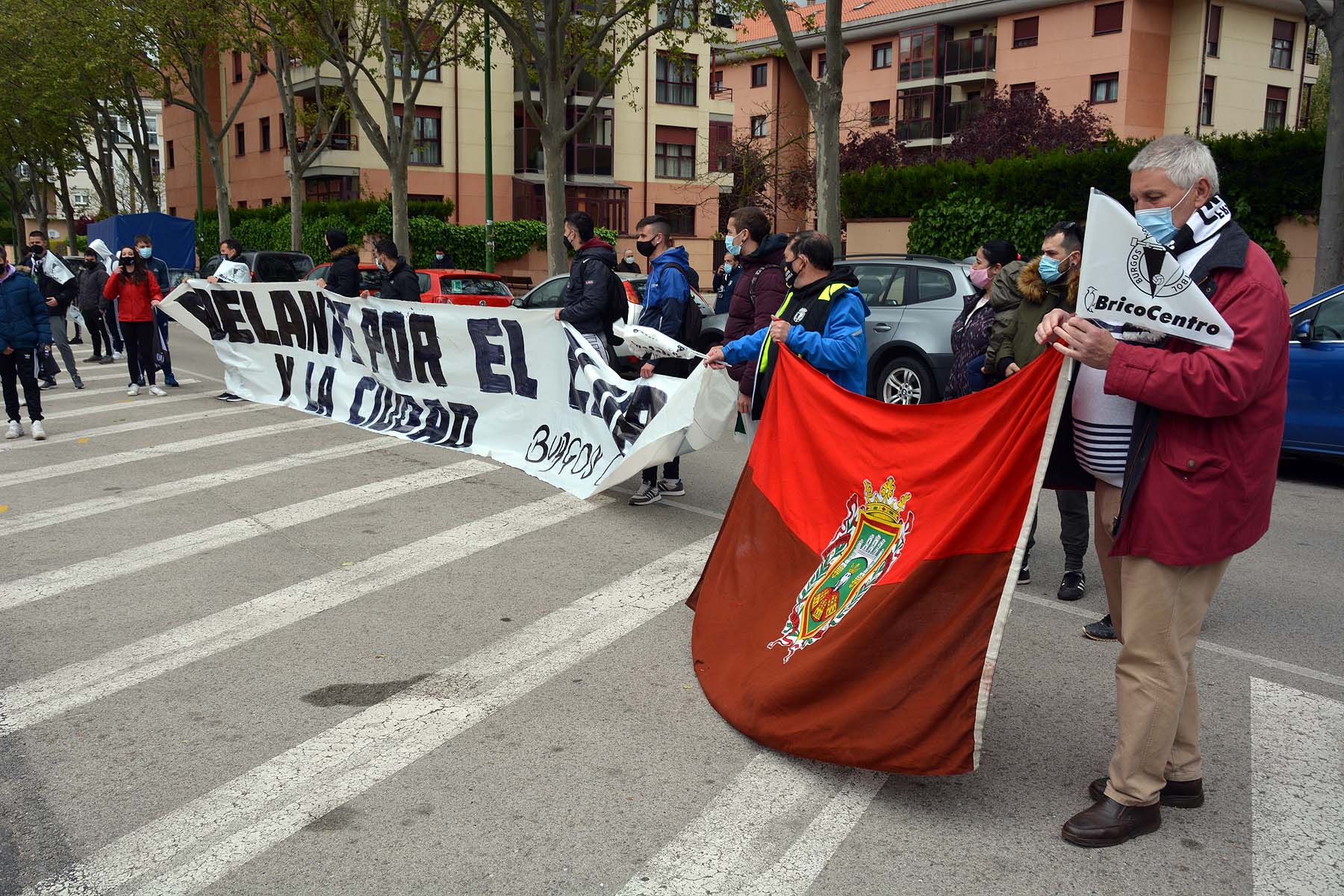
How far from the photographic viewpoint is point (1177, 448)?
331 cm

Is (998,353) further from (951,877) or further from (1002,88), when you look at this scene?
(1002,88)

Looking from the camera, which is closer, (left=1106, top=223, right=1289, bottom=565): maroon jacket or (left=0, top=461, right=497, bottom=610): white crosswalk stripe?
(left=1106, top=223, right=1289, bottom=565): maroon jacket

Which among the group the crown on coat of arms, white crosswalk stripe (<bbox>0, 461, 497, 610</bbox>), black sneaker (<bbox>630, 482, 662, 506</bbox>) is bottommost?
white crosswalk stripe (<bbox>0, 461, 497, 610</bbox>)

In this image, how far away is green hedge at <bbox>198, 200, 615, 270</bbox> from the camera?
4156 centimetres

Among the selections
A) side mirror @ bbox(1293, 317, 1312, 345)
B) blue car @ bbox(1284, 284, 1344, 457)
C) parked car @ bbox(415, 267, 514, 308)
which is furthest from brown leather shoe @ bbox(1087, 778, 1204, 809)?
parked car @ bbox(415, 267, 514, 308)

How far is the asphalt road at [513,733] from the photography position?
3.36m

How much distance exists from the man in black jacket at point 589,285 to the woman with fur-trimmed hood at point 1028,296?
3.26 meters

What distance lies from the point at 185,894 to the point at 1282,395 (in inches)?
137

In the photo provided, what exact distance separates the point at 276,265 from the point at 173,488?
18.8 metres

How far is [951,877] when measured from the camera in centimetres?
328

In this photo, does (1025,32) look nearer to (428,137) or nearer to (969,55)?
(969,55)

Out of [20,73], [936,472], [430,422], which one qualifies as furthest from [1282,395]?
[20,73]

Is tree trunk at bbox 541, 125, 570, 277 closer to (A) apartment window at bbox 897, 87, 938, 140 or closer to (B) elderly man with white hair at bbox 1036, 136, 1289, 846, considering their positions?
(B) elderly man with white hair at bbox 1036, 136, 1289, 846

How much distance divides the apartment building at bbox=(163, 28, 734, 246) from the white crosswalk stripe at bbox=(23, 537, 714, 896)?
39.9 meters
